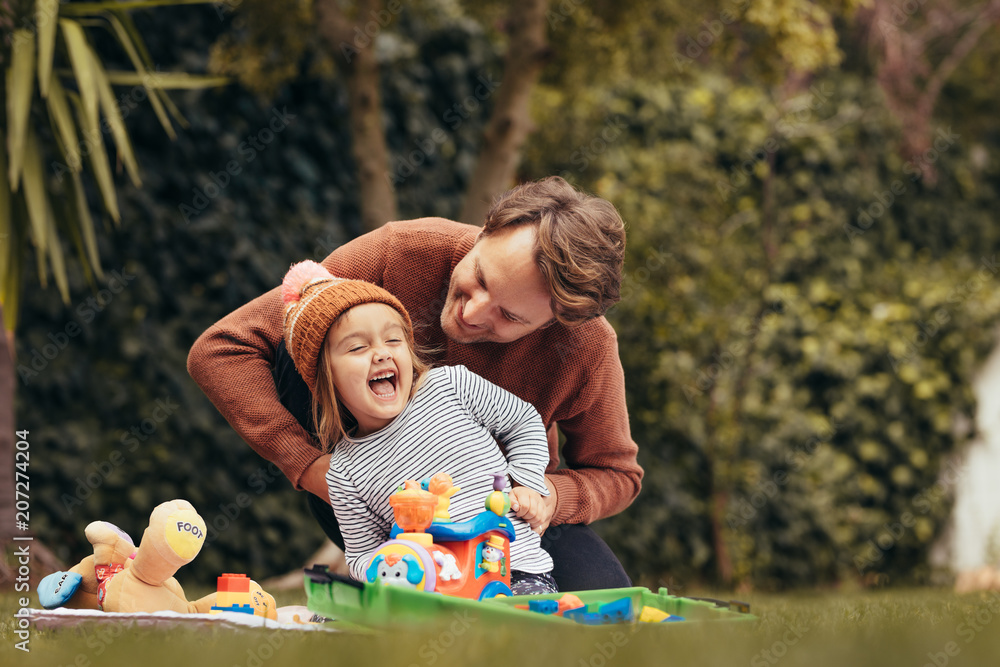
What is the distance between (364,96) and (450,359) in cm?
230

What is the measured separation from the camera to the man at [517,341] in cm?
209

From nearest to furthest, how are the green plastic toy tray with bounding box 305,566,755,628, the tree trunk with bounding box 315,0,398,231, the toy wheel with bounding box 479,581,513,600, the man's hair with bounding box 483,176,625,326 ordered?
the green plastic toy tray with bounding box 305,566,755,628 → the toy wheel with bounding box 479,581,513,600 → the man's hair with bounding box 483,176,625,326 → the tree trunk with bounding box 315,0,398,231

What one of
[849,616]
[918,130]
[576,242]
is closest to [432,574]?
[576,242]

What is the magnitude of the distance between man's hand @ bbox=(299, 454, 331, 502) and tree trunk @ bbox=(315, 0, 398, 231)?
2.15 metres

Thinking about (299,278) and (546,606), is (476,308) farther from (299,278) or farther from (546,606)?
(546,606)

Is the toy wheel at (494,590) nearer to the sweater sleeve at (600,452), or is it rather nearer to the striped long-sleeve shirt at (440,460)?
the striped long-sleeve shirt at (440,460)

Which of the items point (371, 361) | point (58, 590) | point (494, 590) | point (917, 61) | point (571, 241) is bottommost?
point (58, 590)

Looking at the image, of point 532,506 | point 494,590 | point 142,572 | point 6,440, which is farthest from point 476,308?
point 6,440

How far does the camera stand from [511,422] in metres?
2.20

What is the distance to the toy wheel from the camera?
74.2 inches

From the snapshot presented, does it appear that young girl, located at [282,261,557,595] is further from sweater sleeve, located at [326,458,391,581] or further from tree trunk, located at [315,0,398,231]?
tree trunk, located at [315,0,398,231]

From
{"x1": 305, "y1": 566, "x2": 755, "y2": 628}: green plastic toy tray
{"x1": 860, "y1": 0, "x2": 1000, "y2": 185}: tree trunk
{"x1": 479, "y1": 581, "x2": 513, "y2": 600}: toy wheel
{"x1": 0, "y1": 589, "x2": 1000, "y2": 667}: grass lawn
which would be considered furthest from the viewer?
{"x1": 860, "y1": 0, "x2": 1000, "y2": 185}: tree trunk

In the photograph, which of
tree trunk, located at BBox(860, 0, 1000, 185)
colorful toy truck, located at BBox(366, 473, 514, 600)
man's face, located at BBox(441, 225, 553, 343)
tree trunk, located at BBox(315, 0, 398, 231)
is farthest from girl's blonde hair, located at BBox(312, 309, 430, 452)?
tree trunk, located at BBox(860, 0, 1000, 185)

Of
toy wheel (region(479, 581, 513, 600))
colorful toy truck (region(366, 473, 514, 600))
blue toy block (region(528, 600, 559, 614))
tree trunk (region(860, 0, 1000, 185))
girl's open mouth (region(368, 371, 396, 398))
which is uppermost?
tree trunk (region(860, 0, 1000, 185))
